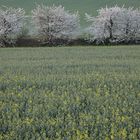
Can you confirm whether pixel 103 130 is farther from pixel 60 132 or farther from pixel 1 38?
pixel 1 38

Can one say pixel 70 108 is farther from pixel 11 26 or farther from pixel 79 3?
pixel 79 3

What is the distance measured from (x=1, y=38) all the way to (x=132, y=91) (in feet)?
161

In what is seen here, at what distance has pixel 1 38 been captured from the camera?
61938 millimetres

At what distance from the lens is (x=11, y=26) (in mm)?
64625

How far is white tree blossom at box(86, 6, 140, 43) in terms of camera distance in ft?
205

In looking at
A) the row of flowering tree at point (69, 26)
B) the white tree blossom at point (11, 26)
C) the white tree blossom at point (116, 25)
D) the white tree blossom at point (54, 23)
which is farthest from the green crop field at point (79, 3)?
the white tree blossom at point (116, 25)

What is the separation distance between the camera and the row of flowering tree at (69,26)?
62.1 meters

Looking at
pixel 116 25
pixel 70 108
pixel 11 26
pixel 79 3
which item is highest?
pixel 79 3

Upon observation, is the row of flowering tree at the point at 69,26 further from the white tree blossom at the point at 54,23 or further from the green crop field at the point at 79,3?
the green crop field at the point at 79,3


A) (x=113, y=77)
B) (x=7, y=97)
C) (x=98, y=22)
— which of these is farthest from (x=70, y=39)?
(x=7, y=97)

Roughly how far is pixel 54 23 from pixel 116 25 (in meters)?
8.31

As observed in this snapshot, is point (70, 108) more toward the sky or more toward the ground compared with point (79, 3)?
more toward the ground

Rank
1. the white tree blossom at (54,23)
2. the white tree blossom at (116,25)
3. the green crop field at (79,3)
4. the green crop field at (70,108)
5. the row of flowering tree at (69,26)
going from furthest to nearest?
the green crop field at (79,3)
the white tree blossom at (54,23)
the white tree blossom at (116,25)
the row of flowering tree at (69,26)
the green crop field at (70,108)

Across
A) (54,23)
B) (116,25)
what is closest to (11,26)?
(54,23)
